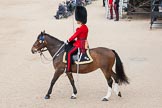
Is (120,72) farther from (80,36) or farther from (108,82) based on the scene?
(80,36)

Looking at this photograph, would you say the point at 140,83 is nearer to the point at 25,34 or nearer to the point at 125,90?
the point at 125,90

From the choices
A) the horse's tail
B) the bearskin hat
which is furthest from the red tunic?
the horse's tail

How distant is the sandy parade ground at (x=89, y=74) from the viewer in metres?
9.54

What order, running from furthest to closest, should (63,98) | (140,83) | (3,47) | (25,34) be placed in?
(25,34) < (3,47) < (140,83) < (63,98)

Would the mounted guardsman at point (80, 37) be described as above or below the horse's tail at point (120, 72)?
above

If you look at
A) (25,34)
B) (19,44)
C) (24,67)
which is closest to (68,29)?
(25,34)

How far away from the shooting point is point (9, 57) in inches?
583

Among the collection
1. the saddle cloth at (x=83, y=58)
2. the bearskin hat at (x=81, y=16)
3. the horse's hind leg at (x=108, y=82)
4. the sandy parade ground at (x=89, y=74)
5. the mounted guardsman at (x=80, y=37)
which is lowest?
the sandy parade ground at (x=89, y=74)

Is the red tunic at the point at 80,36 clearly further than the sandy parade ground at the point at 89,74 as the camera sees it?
No

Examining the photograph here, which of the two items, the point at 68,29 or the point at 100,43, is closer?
the point at 100,43

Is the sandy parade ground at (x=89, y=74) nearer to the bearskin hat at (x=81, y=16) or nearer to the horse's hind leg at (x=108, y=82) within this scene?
the horse's hind leg at (x=108, y=82)

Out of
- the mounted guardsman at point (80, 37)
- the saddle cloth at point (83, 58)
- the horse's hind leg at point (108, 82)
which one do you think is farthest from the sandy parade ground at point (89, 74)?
the mounted guardsman at point (80, 37)

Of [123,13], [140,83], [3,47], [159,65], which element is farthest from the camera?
[123,13]

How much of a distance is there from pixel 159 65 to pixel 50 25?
11.2m
